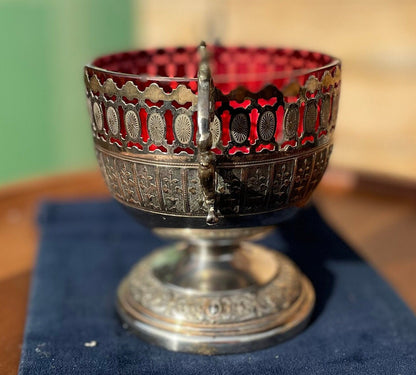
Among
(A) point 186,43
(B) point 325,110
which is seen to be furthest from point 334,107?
(A) point 186,43

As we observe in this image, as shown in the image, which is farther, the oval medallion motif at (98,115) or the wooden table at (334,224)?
the wooden table at (334,224)

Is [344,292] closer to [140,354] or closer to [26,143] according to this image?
[140,354]

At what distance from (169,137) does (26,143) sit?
1.43 m

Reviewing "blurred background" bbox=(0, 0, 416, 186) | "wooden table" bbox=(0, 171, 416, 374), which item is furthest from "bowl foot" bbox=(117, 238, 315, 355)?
"blurred background" bbox=(0, 0, 416, 186)

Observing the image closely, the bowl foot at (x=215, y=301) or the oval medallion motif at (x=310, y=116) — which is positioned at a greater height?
the oval medallion motif at (x=310, y=116)

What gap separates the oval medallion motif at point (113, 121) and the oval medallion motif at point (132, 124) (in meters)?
0.01

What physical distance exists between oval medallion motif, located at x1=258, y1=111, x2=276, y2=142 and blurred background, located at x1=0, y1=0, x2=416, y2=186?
619mm

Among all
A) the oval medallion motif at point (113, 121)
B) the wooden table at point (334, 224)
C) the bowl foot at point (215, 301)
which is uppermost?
the oval medallion motif at point (113, 121)

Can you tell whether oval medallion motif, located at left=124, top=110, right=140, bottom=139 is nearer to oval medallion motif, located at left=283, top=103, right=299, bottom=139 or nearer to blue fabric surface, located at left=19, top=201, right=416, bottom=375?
oval medallion motif, located at left=283, top=103, right=299, bottom=139

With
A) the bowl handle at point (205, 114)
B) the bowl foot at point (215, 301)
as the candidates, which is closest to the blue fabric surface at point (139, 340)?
the bowl foot at point (215, 301)

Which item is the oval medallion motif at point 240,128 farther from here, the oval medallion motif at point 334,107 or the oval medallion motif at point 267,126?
the oval medallion motif at point 334,107

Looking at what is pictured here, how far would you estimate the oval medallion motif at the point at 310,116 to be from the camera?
608mm

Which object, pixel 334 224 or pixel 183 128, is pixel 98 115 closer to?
pixel 183 128

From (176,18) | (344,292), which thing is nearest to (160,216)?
(344,292)
